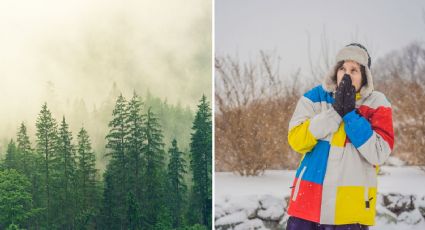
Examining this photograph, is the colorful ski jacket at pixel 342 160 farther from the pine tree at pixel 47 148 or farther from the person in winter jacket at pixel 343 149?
the pine tree at pixel 47 148

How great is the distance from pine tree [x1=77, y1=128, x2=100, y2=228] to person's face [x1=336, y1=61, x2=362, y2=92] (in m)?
1.89

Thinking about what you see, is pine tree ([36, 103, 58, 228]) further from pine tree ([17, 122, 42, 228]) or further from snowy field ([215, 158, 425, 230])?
snowy field ([215, 158, 425, 230])

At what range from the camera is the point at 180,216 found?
4.69m

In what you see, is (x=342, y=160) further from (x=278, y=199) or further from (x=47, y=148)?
(x=47, y=148)

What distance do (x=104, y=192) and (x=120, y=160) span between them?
261 mm

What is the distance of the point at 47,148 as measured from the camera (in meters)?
4.38

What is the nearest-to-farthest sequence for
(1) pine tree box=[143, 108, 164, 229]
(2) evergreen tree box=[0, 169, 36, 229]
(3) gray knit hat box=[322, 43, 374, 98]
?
1. (3) gray knit hat box=[322, 43, 374, 98]
2. (2) evergreen tree box=[0, 169, 36, 229]
3. (1) pine tree box=[143, 108, 164, 229]

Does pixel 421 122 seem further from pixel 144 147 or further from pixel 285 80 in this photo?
pixel 144 147

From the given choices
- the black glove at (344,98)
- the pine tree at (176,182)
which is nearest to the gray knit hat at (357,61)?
the black glove at (344,98)

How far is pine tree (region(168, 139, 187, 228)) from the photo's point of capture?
467 cm

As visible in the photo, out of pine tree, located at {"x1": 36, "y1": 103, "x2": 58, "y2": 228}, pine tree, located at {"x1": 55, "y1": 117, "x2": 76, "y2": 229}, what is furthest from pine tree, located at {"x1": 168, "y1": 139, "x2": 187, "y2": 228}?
pine tree, located at {"x1": 36, "y1": 103, "x2": 58, "y2": 228}

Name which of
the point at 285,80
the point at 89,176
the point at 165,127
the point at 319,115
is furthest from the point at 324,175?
the point at 89,176

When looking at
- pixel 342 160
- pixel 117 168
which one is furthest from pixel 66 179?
pixel 342 160

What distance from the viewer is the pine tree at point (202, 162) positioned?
15.6ft
